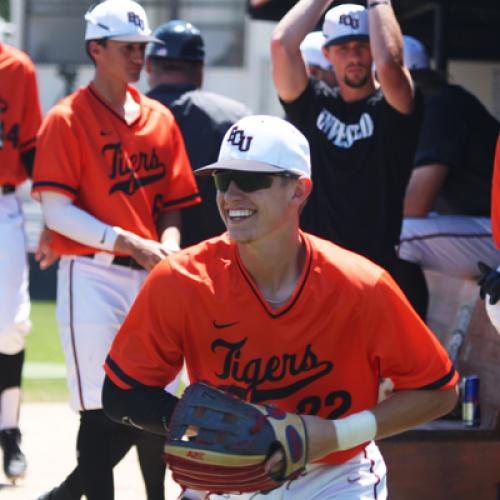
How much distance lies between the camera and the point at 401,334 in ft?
10.9

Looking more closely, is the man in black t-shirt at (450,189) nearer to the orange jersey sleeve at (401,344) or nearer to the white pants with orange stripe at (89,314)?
the white pants with orange stripe at (89,314)

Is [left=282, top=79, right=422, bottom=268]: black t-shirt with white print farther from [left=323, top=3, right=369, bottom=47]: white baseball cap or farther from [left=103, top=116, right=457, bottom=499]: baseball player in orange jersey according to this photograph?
[left=103, top=116, right=457, bottom=499]: baseball player in orange jersey

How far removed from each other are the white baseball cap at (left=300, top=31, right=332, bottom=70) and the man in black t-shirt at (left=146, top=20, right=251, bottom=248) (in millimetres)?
370

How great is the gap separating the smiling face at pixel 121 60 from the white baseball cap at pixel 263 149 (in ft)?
5.57

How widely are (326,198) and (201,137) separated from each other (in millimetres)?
899

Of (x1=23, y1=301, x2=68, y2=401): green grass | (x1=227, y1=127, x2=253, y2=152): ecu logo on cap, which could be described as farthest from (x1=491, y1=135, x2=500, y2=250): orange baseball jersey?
(x1=23, y1=301, x2=68, y2=401): green grass

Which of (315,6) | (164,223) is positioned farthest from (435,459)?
(315,6)

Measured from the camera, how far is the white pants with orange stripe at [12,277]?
5.67 metres

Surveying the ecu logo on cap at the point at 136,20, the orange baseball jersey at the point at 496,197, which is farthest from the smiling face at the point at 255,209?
the ecu logo on cap at the point at 136,20

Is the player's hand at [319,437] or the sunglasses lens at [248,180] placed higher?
the sunglasses lens at [248,180]

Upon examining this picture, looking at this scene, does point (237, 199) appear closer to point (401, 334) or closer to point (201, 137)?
point (401, 334)

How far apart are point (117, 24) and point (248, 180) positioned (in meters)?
1.88

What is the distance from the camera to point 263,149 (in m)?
3.35

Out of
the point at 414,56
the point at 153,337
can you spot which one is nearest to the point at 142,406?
the point at 153,337
